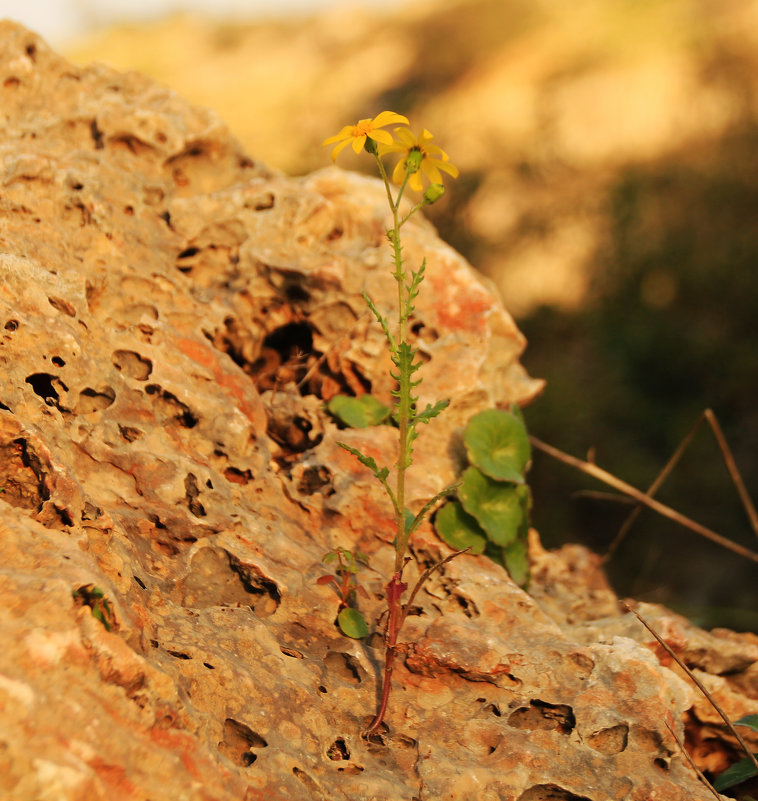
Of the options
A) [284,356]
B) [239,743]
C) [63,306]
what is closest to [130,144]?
[284,356]

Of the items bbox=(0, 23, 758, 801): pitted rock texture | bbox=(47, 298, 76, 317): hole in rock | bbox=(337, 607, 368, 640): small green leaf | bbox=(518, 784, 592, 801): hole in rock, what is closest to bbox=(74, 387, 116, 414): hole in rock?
bbox=(0, 23, 758, 801): pitted rock texture

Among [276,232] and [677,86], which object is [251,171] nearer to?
[276,232]

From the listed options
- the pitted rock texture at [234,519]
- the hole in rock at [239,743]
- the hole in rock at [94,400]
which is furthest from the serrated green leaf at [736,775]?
the hole in rock at [94,400]

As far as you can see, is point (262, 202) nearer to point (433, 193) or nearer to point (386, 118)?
point (386, 118)

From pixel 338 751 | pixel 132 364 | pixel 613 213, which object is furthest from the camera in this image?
pixel 613 213

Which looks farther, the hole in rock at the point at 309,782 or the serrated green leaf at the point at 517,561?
the serrated green leaf at the point at 517,561

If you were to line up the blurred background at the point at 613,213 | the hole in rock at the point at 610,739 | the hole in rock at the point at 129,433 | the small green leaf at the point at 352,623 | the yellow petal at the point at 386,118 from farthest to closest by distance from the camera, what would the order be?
1. the blurred background at the point at 613,213
2. the hole in rock at the point at 129,433
3. the small green leaf at the point at 352,623
4. the hole in rock at the point at 610,739
5. the yellow petal at the point at 386,118

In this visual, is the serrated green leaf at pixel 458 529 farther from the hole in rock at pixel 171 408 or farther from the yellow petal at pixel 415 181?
the yellow petal at pixel 415 181
